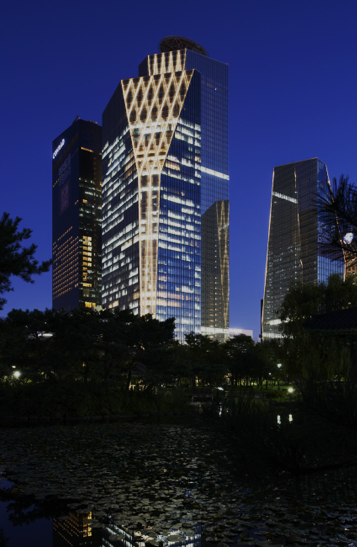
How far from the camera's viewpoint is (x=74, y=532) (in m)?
7.76

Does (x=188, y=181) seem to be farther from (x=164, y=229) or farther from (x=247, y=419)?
(x=247, y=419)

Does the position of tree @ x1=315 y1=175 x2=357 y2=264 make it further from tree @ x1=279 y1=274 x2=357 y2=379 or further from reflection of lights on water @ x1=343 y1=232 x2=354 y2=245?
tree @ x1=279 y1=274 x2=357 y2=379

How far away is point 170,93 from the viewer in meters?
163

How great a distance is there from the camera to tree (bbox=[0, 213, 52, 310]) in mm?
18297

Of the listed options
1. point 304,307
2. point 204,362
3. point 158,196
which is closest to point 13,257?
point 304,307

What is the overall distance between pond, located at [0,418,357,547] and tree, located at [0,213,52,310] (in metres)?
8.37

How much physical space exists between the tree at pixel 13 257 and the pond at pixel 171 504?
329 inches

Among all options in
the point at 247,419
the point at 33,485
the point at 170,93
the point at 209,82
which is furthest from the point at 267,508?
the point at 209,82

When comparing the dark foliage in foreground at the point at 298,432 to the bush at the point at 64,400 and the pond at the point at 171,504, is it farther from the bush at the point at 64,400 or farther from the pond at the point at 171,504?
the bush at the point at 64,400

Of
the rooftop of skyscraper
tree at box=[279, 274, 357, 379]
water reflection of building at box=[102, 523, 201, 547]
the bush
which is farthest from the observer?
the rooftop of skyscraper

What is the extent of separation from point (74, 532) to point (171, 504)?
6.61 feet

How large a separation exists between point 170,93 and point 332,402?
568 ft

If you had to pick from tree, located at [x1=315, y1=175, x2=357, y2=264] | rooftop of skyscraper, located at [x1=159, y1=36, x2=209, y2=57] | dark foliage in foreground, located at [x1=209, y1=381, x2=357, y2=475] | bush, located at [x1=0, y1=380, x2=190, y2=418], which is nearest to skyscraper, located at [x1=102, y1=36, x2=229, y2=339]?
rooftop of skyscraper, located at [x1=159, y1=36, x2=209, y2=57]

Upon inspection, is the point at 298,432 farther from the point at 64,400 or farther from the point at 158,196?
the point at 158,196
